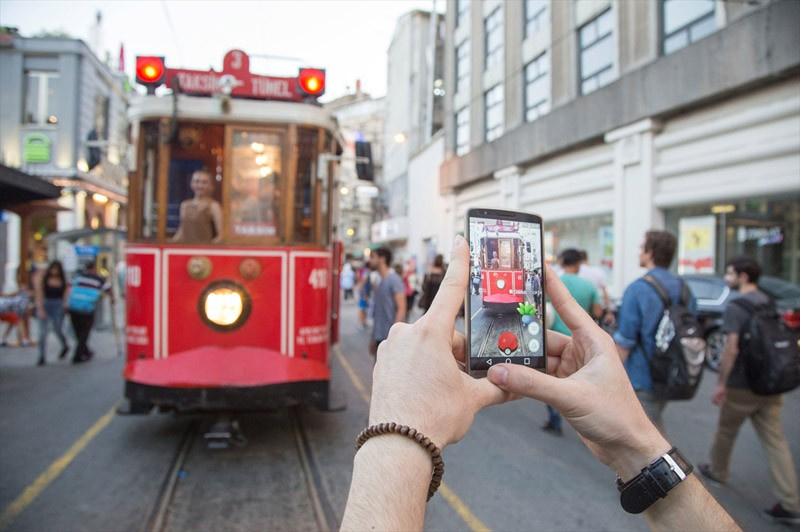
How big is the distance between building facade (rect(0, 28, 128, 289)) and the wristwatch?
409cm

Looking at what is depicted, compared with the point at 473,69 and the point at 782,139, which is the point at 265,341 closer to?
the point at 782,139

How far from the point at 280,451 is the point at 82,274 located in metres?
6.87

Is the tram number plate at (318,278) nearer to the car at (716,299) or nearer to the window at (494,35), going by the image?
the window at (494,35)

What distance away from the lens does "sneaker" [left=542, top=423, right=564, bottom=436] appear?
533 centimetres


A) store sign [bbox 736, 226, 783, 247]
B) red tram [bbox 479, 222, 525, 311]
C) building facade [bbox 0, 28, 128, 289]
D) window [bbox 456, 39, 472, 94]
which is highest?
window [bbox 456, 39, 472, 94]

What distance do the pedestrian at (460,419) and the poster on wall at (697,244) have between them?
10.3 m

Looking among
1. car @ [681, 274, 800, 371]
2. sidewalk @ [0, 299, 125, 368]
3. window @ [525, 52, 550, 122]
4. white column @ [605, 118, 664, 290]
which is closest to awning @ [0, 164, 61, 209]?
sidewalk @ [0, 299, 125, 368]

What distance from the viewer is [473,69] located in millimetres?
13672

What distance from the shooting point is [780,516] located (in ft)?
11.6

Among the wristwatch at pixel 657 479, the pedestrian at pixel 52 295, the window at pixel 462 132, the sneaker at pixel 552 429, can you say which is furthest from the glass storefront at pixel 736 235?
the pedestrian at pixel 52 295

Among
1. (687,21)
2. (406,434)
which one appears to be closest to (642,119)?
(687,21)

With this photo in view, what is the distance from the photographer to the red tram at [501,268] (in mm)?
1224

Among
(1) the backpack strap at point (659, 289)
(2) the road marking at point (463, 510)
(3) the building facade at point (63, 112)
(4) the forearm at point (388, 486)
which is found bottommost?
(2) the road marking at point (463, 510)

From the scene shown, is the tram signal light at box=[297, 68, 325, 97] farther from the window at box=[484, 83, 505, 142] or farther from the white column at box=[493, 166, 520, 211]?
the white column at box=[493, 166, 520, 211]
